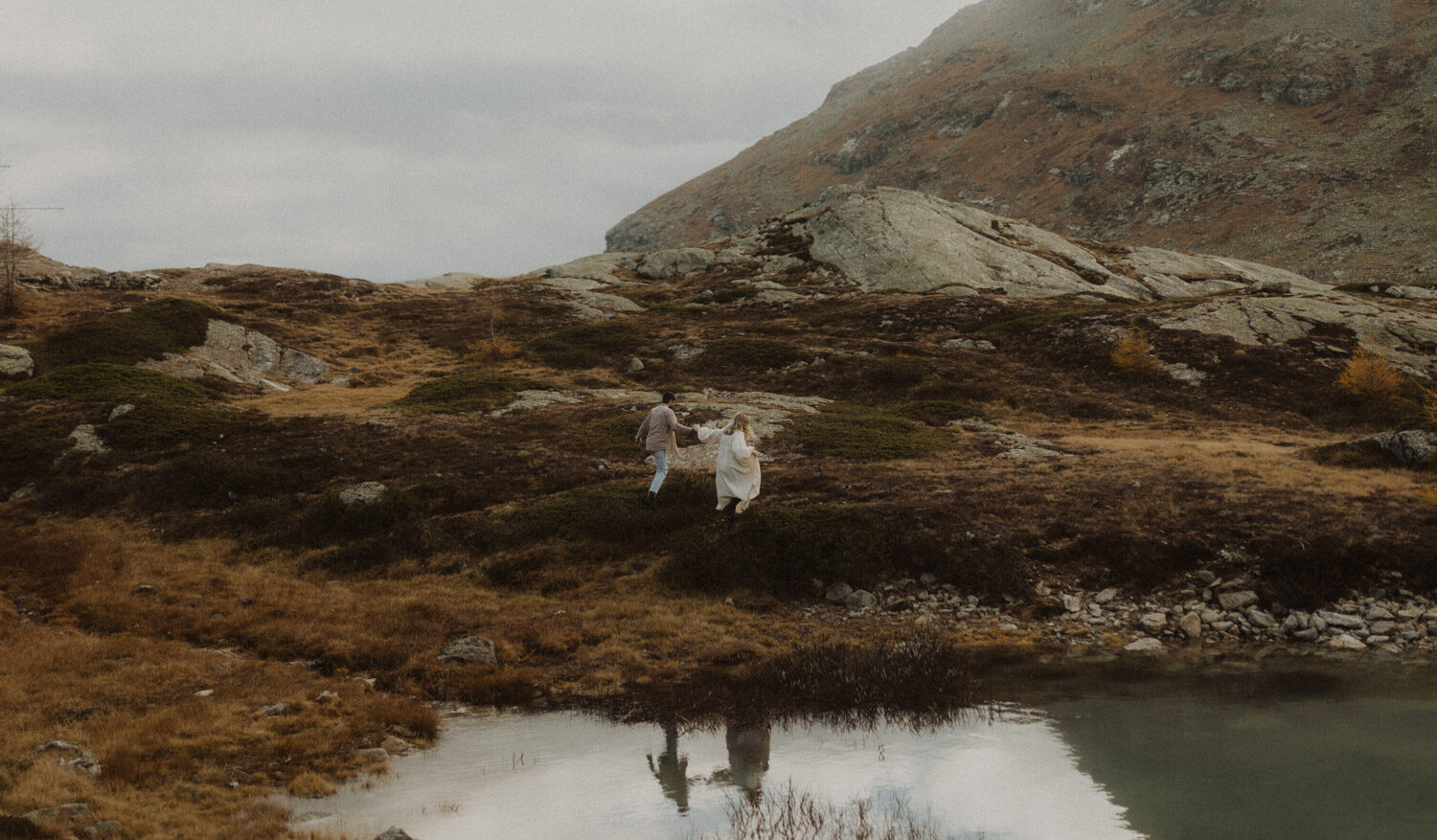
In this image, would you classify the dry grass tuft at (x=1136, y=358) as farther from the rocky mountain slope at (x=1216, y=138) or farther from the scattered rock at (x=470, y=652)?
the rocky mountain slope at (x=1216, y=138)

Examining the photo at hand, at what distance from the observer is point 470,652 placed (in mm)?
13492

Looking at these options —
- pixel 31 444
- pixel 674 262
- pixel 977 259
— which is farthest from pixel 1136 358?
pixel 674 262

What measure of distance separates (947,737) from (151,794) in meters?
9.48

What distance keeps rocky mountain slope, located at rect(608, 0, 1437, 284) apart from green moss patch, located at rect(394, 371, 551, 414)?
9980 centimetres

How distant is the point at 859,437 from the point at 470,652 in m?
18.0

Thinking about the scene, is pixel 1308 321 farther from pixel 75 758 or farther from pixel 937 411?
pixel 75 758

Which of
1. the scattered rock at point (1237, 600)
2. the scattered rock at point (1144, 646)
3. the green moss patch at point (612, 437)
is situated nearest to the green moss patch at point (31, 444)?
the green moss patch at point (612, 437)

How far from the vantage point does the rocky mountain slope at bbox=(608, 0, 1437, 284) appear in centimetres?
10344

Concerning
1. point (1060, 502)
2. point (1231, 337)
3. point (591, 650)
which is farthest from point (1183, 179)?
point (591, 650)

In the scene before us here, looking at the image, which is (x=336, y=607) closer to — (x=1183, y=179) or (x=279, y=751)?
(x=279, y=751)

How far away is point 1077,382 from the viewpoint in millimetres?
41312

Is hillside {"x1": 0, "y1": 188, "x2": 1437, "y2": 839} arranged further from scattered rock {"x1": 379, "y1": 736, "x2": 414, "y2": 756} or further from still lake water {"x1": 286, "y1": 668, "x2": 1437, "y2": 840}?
still lake water {"x1": 286, "y1": 668, "x2": 1437, "y2": 840}

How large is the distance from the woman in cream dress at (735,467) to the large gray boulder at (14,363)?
3636 centimetres

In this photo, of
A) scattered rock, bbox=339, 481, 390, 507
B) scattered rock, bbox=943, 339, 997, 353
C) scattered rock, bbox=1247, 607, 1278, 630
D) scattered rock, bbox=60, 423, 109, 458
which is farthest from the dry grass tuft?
scattered rock, bbox=60, 423, 109, 458
